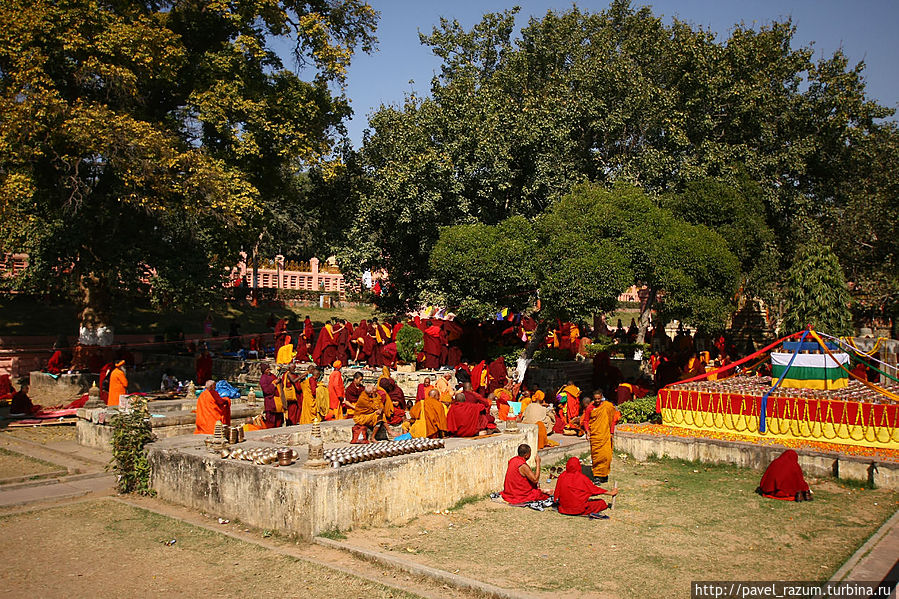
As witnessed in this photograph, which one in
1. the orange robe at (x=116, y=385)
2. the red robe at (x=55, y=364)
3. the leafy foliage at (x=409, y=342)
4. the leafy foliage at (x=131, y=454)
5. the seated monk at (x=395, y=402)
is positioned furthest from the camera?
the red robe at (x=55, y=364)

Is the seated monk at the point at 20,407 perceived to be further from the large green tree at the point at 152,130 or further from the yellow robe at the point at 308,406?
the yellow robe at the point at 308,406

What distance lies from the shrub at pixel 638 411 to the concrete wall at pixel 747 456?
142 centimetres

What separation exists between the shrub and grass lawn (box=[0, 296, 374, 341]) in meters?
14.9

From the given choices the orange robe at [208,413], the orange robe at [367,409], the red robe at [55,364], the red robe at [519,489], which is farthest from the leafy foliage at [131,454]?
the red robe at [55,364]

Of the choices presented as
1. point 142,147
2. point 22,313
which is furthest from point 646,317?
point 22,313

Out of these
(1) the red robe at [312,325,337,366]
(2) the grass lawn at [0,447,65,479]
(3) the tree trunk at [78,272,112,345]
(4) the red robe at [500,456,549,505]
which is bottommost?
(2) the grass lawn at [0,447,65,479]

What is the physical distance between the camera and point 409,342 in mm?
18750

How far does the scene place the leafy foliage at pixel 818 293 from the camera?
22.2m

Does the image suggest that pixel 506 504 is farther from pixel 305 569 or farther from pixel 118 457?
pixel 118 457

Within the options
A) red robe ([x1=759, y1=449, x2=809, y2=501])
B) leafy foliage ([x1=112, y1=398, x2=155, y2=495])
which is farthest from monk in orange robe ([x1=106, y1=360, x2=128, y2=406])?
red robe ([x1=759, y1=449, x2=809, y2=501])

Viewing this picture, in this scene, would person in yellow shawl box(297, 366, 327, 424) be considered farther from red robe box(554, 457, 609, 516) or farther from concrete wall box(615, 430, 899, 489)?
red robe box(554, 457, 609, 516)

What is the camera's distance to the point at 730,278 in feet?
54.2

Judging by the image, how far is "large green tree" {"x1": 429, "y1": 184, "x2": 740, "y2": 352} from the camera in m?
15.7

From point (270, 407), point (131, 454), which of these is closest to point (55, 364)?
point (270, 407)
